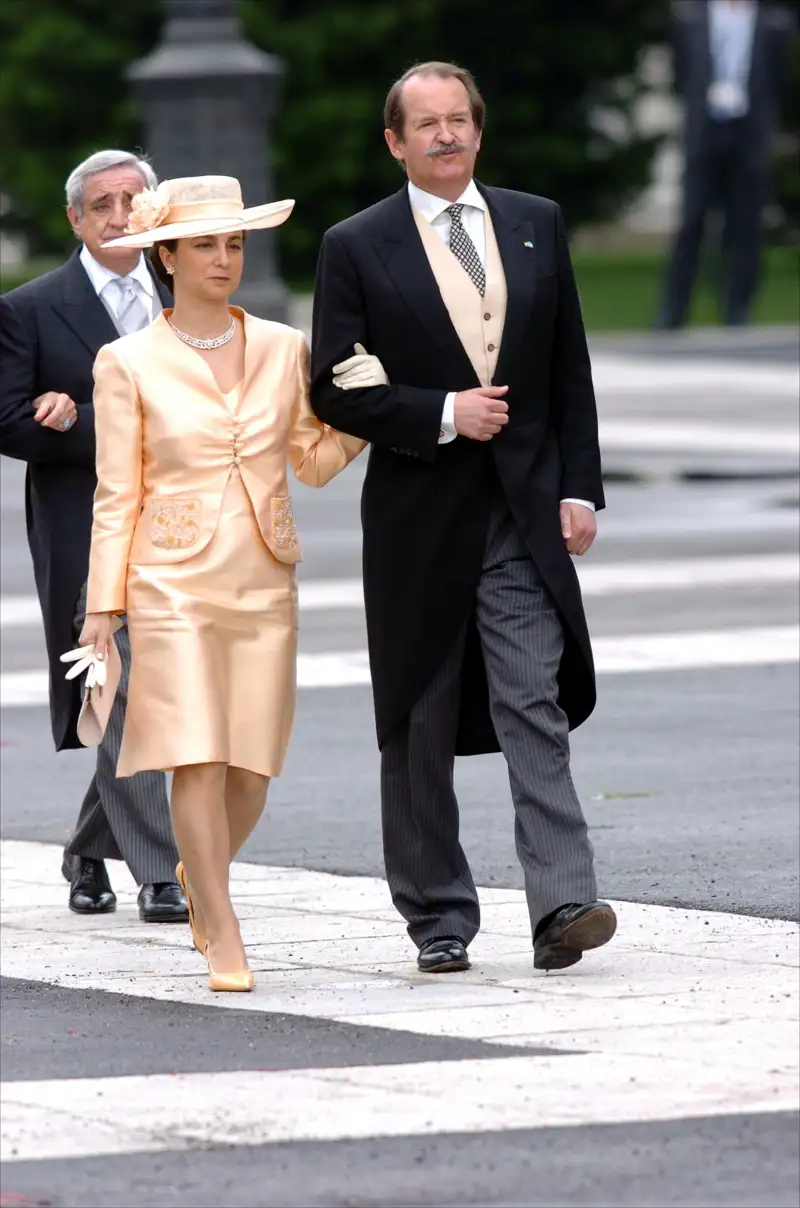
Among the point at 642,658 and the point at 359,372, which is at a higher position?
the point at 359,372

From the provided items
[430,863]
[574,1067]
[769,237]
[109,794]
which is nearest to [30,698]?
[109,794]

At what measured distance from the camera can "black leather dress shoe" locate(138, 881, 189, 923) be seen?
24.7ft

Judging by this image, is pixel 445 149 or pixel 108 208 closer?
pixel 445 149

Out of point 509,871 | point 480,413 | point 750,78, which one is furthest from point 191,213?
point 750,78

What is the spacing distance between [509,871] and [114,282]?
175cm

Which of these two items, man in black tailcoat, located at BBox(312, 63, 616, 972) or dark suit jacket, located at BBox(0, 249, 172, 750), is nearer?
man in black tailcoat, located at BBox(312, 63, 616, 972)

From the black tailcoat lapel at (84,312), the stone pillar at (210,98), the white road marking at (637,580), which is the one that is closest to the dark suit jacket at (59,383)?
the black tailcoat lapel at (84,312)

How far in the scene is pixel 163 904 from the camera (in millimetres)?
7539

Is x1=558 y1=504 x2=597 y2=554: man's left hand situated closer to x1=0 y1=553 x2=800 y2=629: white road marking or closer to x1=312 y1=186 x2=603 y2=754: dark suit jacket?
x1=312 y1=186 x2=603 y2=754: dark suit jacket

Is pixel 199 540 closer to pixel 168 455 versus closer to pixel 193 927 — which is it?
pixel 168 455

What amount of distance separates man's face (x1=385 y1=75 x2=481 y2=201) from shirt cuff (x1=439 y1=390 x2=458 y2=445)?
48cm

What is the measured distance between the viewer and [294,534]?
6691mm

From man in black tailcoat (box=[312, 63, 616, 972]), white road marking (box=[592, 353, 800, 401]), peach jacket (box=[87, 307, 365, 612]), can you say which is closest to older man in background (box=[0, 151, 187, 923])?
peach jacket (box=[87, 307, 365, 612])

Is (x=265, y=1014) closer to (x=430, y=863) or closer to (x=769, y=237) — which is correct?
(x=430, y=863)
